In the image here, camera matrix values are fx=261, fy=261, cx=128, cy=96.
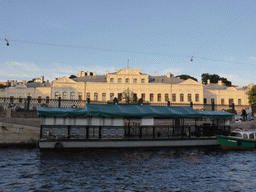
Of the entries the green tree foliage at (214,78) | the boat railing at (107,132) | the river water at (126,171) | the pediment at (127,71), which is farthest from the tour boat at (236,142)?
the green tree foliage at (214,78)

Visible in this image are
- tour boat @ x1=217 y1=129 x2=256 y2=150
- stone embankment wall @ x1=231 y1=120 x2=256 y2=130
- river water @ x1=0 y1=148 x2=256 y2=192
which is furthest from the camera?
stone embankment wall @ x1=231 y1=120 x2=256 y2=130

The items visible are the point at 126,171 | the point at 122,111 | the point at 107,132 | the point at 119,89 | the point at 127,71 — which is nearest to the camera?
the point at 126,171

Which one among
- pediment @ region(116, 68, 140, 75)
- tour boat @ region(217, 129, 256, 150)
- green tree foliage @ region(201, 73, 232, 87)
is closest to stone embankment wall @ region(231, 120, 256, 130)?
tour boat @ region(217, 129, 256, 150)

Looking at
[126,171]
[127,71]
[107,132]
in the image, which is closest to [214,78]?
[127,71]

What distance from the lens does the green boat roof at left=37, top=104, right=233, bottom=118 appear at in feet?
59.8

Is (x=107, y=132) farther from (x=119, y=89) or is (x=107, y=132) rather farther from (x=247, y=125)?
(x=119, y=89)

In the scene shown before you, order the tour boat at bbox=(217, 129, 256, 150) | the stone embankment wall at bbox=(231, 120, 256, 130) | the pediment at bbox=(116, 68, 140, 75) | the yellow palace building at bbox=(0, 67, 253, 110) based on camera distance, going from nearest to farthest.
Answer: the tour boat at bbox=(217, 129, 256, 150)
the stone embankment wall at bbox=(231, 120, 256, 130)
the yellow palace building at bbox=(0, 67, 253, 110)
the pediment at bbox=(116, 68, 140, 75)

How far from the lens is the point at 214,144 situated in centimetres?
2122

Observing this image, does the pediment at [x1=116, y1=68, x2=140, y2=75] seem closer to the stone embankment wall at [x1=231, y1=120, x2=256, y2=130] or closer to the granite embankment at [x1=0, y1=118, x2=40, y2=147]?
the stone embankment wall at [x1=231, y1=120, x2=256, y2=130]

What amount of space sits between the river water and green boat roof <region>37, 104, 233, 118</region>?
265cm

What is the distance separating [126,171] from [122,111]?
6875 mm

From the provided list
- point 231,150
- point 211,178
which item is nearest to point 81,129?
point 211,178

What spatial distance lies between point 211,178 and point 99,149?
8.82m

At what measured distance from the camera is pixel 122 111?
765 inches
